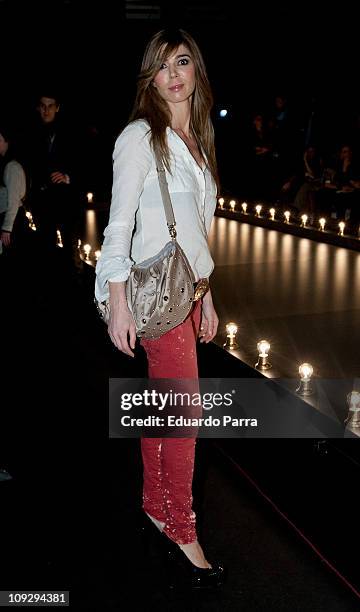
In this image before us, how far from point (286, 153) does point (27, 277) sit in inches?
173

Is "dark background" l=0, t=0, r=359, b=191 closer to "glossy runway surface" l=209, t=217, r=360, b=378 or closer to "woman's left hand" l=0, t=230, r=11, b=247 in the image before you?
"glossy runway surface" l=209, t=217, r=360, b=378

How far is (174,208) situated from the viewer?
198cm

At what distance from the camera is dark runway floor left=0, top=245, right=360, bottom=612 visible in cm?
218

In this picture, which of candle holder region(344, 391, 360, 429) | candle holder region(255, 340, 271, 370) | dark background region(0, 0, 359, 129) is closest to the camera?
candle holder region(344, 391, 360, 429)

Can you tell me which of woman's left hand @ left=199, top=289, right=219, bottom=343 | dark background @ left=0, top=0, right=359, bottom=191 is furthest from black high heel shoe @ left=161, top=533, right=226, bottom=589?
dark background @ left=0, top=0, right=359, bottom=191

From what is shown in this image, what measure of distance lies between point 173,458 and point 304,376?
976 millimetres

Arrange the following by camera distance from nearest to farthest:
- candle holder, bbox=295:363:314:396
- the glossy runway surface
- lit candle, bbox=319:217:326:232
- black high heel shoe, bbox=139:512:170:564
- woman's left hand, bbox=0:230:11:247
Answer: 1. black high heel shoe, bbox=139:512:170:564
2. candle holder, bbox=295:363:314:396
3. the glossy runway surface
4. woman's left hand, bbox=0:230:11:247
5. lit candle, bbox=319:217:326:232

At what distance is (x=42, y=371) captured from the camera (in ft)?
13.3

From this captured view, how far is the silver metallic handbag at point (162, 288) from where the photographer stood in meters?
1.94

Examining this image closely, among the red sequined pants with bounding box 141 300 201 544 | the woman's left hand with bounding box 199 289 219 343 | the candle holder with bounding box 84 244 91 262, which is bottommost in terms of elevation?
the red sequined pants with bounding box 141 300 201 544

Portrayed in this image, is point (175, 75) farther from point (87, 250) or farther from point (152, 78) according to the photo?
point (87, 250)

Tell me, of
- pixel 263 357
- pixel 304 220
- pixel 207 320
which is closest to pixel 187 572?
pixel 207 320

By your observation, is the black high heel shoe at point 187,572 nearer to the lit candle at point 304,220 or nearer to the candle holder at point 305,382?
the candle holder at point 305,382

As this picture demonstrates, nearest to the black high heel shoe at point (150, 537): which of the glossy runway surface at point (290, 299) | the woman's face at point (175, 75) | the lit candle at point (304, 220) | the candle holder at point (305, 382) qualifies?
the candle holder at point (305, 382)
